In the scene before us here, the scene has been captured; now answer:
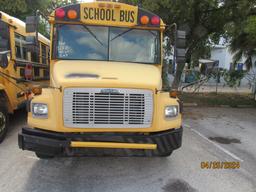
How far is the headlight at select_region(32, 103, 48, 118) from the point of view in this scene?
150 inches

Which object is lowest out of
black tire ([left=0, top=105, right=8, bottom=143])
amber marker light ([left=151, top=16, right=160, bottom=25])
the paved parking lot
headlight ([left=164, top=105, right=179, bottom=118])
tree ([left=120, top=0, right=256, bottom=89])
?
the paved parking lot

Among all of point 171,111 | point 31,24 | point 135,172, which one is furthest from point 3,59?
point 171,111

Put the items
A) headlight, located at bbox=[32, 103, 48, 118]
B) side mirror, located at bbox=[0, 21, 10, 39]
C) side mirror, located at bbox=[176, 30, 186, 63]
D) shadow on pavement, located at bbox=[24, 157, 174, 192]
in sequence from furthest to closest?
side mirror, located at bbox=[176, 30, 186, 63]
side mirror, located at bbox=[0, 21, 10, 39]
shadow on pavement, located at bbox=[24, 157, 174, 192]
headlight, located at bbox=[32, 103, 48, 118]

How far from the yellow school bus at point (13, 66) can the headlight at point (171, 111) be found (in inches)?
114

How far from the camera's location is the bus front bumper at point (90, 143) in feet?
12.1

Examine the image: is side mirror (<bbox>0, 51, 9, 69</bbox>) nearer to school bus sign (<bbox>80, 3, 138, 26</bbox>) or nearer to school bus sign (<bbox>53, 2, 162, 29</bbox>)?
school bus sign (<bbox>53, 2, 162, 29</bbox>)

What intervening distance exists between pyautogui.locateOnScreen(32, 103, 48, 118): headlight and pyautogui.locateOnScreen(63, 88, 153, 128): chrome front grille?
312 millimetres

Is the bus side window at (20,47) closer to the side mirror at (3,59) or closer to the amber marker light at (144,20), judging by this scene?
the side mirror at (3,59)

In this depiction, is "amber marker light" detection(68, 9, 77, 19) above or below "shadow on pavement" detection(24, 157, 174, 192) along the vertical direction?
above

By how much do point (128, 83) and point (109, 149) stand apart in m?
0.94

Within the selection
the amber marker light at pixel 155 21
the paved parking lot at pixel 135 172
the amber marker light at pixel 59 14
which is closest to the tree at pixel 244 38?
the paved parking lot at pixel 135 172

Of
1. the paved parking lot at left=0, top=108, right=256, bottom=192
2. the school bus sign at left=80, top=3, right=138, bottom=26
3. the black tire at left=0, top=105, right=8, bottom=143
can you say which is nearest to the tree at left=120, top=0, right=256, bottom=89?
the paved parking lot at left=0, top=108, right=256, bottom=192

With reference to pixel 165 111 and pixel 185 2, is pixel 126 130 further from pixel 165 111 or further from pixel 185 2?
pixel 185 2

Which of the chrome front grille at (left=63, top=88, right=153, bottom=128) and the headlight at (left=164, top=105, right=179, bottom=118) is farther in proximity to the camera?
the headlight at (left=164, top=105, right=179, bottom=118)
